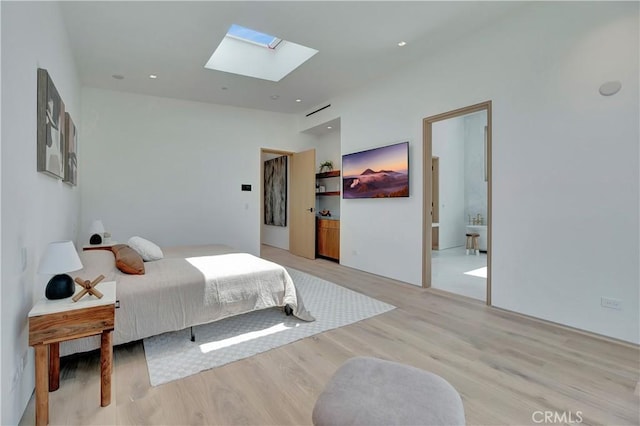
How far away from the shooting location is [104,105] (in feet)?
15.4

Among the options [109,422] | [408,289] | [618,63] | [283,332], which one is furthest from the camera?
[408,289]

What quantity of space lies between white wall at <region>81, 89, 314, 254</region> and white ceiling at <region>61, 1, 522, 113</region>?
21.4 inches

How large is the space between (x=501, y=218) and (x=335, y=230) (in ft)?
10.1

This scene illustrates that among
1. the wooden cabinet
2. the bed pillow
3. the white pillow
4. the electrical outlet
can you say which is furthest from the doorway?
the electrical outlet

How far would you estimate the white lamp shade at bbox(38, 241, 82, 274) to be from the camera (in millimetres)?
1593

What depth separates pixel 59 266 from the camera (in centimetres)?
161

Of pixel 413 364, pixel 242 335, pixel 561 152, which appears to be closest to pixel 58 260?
pixel 242 335

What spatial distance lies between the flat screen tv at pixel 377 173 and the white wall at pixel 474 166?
409cm

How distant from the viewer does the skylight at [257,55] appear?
157 inches

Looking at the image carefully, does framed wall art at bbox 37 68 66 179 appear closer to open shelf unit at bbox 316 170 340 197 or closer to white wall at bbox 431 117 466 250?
open shelf unit at bbox 316 170 340 197

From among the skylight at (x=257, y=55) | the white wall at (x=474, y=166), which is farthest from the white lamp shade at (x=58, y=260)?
the white wall at (x=474, y=166)

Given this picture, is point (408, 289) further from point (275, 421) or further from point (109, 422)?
→ point (109, 422)

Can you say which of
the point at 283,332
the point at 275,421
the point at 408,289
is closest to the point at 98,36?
the point at 283,332

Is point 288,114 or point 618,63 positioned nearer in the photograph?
point 618,63
